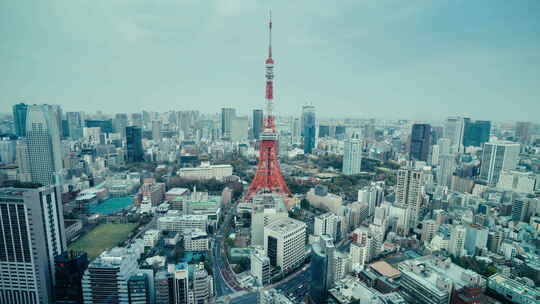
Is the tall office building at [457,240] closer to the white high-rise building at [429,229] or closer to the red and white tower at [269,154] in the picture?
the white high-rise building at [429,229]

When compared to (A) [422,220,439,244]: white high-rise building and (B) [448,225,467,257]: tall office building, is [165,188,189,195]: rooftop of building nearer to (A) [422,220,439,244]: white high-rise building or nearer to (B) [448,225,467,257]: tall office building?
(A) [422,220,439,244]: white high-rise building

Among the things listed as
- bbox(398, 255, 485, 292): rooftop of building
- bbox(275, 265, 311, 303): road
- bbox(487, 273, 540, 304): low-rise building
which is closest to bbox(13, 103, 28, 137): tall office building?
bbox(275, 265, 311, 303): road

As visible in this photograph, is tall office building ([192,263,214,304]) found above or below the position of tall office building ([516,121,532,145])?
below

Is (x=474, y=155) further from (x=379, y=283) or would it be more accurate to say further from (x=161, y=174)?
(x=161, y=174)

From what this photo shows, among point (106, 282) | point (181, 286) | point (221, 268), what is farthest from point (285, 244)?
point (106, 282)

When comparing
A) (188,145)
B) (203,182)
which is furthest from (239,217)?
(188,145)

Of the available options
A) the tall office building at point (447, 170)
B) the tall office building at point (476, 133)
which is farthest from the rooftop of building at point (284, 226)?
the tall office building at point (476, 133)

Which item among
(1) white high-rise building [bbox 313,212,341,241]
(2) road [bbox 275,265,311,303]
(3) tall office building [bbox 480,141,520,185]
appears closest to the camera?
(2) road [bbox 275,265,311,303]
